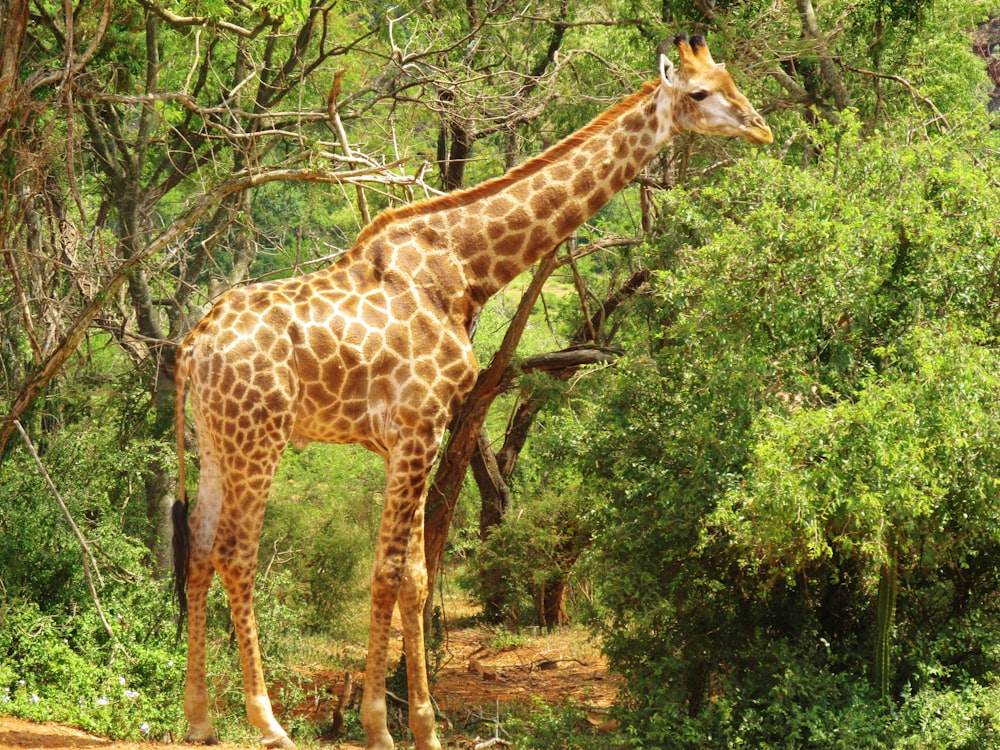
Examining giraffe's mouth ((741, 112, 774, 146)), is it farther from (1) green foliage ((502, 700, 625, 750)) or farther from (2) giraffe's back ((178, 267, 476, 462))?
(1) green foliage ((502, 700, 625, 750))

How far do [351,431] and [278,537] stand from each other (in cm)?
705

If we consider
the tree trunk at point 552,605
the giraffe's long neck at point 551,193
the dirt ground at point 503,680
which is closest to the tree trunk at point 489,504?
the dirt ground at point 503,680

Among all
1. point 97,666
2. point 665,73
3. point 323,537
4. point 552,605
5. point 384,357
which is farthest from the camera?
point 552,605

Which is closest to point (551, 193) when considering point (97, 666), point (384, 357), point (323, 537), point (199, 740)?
point (384, 357)

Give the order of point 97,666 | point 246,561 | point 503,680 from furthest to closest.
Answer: point 503,680 → point 97,666 → point 246,561

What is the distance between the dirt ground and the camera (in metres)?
11.3

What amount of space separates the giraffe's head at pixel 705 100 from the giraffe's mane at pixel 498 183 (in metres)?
0.25

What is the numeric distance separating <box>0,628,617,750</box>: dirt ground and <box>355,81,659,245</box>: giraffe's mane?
4302 mm

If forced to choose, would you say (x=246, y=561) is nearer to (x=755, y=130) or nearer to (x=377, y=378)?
(x=377, y=378)

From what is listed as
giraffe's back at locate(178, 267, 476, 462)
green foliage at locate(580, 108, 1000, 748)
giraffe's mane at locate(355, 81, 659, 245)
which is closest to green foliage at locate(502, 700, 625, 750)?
green foliage at locate(580, 108, 1000, 748)

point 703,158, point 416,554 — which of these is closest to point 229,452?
point 416,554

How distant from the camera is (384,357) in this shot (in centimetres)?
742

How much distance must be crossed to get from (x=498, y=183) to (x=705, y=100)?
4.64 feet

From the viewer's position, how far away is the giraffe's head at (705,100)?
7652 mm
